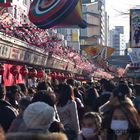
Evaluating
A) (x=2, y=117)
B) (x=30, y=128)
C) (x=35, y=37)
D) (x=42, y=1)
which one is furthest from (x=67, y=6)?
(x=30, y=128)

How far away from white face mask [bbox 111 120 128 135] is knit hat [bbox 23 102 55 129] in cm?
99

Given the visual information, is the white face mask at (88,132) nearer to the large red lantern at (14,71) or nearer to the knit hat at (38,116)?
the knit hat at (38,116)

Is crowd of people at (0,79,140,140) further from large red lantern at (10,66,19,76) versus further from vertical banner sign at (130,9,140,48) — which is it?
vertical banner sign at (130,9,140,48)

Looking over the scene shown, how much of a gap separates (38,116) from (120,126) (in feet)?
3.86

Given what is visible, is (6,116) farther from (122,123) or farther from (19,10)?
(19,10)

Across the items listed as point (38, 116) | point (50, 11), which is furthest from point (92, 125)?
point (50, 11)

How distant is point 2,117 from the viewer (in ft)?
24.3

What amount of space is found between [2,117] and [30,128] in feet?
8.27

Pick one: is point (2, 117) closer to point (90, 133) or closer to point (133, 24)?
point (90, 133)

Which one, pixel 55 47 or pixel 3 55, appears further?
pixel 55 47

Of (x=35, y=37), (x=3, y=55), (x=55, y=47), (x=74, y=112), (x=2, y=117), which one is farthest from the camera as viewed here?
(x=55, y=47)

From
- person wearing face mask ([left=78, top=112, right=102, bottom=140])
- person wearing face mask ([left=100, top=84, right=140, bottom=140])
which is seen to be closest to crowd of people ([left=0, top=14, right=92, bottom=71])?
person wearing face mask ([left=78, top=112, right=102, bottom=140])

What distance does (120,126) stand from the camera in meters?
5.90

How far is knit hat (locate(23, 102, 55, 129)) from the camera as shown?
4988 mm
